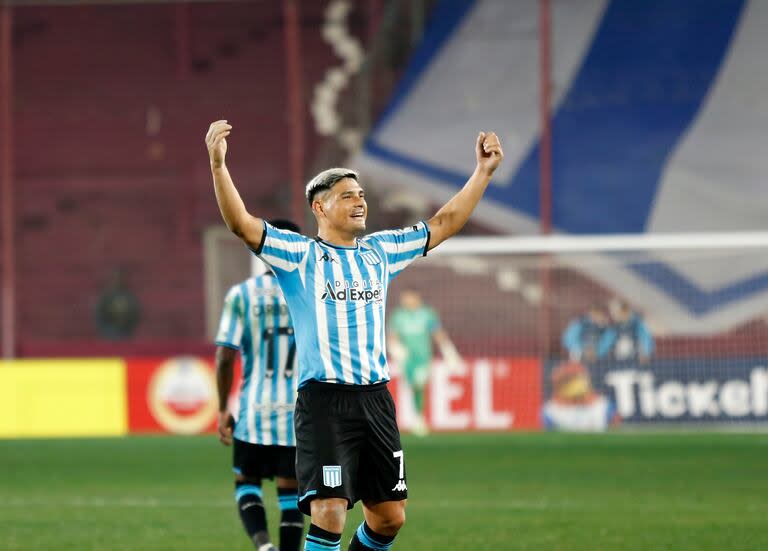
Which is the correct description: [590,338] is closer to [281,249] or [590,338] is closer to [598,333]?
[598,333]

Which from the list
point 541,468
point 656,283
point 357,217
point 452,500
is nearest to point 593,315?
point 656,283

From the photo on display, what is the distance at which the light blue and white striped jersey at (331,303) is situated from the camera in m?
5.80

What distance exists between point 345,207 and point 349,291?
1.12 ft

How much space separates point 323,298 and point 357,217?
353mm

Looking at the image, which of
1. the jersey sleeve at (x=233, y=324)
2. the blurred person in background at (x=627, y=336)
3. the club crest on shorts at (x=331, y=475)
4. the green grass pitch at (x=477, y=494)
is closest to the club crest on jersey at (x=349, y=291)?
the club crest on shorts at (x=331, y=475)

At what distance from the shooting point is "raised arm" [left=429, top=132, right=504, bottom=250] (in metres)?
6.21

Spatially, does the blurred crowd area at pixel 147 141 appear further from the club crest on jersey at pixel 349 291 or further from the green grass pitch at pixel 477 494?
the club crest on jersey at pixel 349 291

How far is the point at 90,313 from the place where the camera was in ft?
96.3

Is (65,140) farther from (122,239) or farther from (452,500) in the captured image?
(452,500)

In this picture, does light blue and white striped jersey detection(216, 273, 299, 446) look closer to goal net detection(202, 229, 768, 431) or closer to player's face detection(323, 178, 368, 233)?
player's face detection(323, 178, 368, 233)

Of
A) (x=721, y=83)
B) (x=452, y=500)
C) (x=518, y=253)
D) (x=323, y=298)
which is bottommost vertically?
(x=452, y=500)

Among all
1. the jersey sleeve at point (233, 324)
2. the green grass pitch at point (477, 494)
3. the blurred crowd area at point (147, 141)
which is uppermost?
the blurred crowd area at point (147, 141)

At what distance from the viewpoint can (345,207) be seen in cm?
589

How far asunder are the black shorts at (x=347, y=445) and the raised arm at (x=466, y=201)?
2.44 ft
